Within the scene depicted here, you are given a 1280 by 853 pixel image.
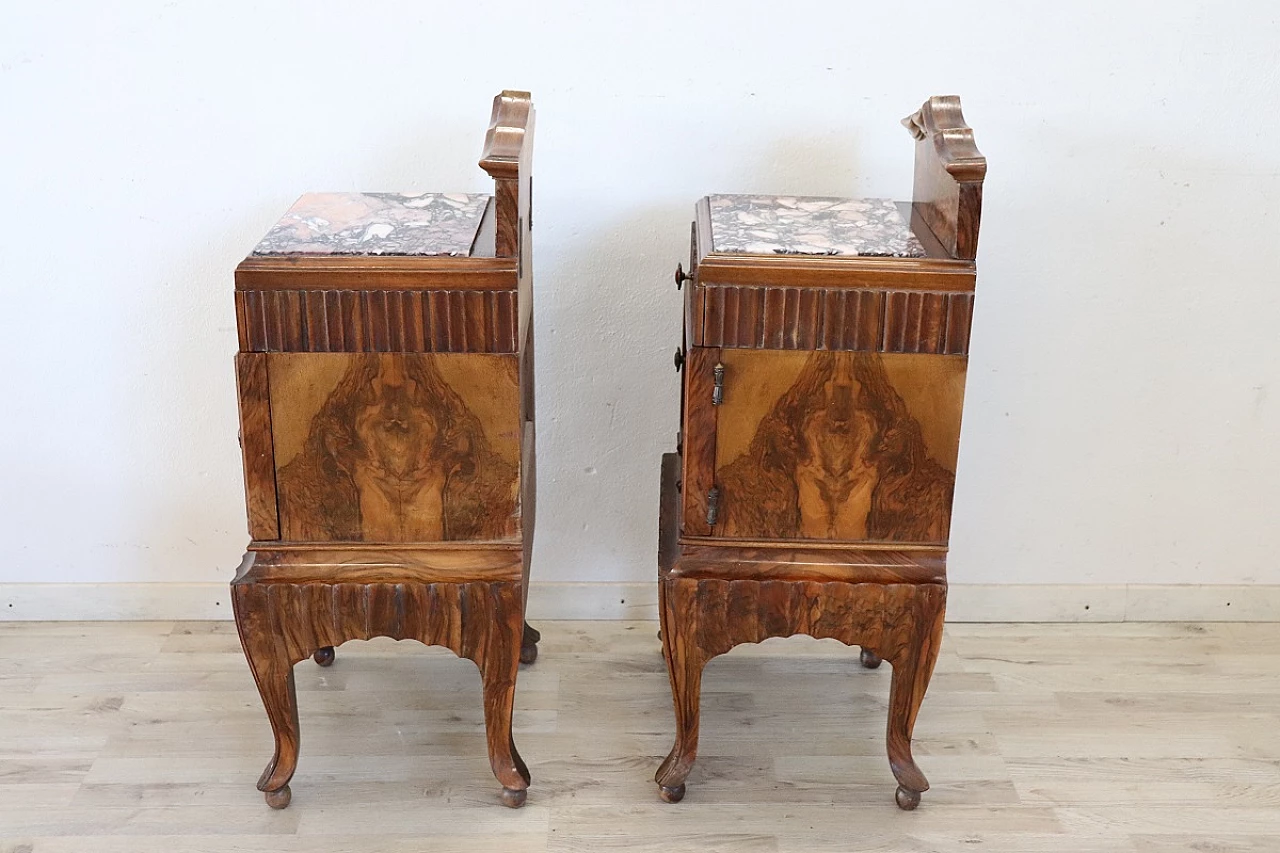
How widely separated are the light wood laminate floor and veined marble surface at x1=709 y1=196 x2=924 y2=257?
2.66 feet

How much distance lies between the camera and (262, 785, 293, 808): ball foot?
1.77 meters

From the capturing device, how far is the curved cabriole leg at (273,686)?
162 cm

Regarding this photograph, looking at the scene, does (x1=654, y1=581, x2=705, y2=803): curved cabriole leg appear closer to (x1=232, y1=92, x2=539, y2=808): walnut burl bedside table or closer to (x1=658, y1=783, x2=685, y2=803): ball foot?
(x1=658, y1=783, x2=685, y2=803): ball foot

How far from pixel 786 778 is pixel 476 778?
1.52 feet

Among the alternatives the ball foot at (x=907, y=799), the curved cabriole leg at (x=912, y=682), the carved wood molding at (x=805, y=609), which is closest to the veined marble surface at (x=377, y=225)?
the carved wood molding at (x=805, y=609)

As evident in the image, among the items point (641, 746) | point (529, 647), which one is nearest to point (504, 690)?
point (641, 746)

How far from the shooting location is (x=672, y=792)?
1.79 m

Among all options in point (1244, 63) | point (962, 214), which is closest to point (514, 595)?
point (962, 214)

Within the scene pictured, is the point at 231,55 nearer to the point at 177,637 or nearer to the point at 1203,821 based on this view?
the point at 177,637

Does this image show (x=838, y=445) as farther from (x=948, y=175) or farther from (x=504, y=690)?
(x=504, y=690)

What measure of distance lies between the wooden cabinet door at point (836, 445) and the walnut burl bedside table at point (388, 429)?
0.28 meters

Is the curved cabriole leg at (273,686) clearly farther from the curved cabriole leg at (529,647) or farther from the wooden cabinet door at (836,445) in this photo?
the wooden cabinet door at (836,445)

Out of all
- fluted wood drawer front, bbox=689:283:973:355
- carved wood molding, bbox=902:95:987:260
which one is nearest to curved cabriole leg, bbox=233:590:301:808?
fluted wood drawer front, bbox=689:283:973:355

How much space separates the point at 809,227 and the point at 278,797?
3.57 ft
